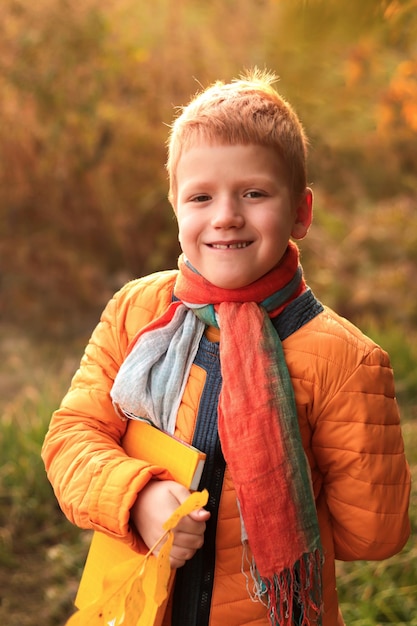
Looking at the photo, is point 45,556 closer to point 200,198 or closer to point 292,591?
point 292,591

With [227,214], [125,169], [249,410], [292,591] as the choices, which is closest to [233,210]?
[227,214]

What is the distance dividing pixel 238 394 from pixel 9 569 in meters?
2.23

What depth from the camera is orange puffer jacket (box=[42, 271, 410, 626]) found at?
1403 mm

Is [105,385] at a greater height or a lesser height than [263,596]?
greater

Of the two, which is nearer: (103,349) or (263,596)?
(263,596)

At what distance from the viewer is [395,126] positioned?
6.04 meters

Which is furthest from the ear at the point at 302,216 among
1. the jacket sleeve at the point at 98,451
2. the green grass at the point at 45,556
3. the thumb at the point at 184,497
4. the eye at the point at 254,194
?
the green grass at the point at 45,556

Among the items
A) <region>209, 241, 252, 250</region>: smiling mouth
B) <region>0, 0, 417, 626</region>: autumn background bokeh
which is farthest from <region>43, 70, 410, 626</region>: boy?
<region>0, 0, 417, 626</region>: autumn background bokeh

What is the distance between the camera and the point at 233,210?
4.60 ft

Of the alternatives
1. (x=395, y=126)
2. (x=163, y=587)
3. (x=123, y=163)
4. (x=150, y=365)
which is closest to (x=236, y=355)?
(x=150, y=365)

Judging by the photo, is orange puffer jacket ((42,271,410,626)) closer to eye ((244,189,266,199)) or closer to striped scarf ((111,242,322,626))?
striped scarf ((111,242,322,626))

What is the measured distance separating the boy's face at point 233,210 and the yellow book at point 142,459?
0.35 meters

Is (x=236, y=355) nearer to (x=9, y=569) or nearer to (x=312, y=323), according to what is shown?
(x=312, y=323)

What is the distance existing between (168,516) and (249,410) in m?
0.26
